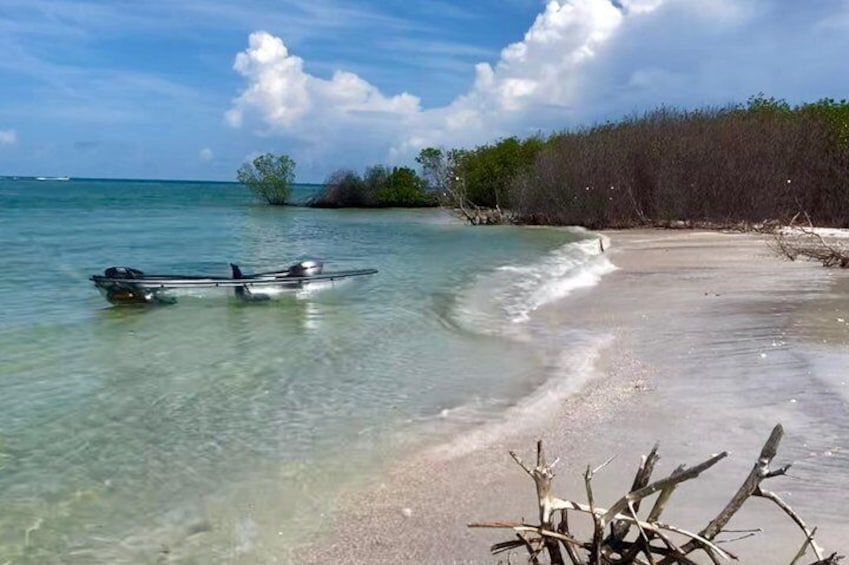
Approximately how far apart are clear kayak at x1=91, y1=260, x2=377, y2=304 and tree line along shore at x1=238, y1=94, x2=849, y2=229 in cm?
2245

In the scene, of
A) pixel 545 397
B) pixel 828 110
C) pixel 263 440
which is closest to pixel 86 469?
pixel 263 440

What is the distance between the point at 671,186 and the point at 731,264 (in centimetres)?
1605

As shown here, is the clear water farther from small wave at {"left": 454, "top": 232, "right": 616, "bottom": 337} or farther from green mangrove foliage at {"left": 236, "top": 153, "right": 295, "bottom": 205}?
green mangrove foliage at {"left": 236, "top": 153, "right": 295, "bottom": 205}

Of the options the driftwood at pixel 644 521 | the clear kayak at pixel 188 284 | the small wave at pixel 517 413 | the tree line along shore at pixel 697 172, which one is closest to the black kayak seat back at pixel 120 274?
the clear kayak at pixel 188 284

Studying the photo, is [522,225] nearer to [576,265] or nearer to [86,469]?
[576,265]

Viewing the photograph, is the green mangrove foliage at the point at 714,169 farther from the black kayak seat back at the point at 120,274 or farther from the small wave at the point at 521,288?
the black kayak seat back at the point at 120,274

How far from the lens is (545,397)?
303 inches

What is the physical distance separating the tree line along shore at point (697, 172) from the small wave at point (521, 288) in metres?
11.9

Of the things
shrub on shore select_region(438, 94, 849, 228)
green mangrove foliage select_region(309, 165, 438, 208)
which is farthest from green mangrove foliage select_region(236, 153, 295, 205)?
shrub on shore select_region(438, 94, 849, 228)

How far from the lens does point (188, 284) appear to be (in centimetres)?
1444

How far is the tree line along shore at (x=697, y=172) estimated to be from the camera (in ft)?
106

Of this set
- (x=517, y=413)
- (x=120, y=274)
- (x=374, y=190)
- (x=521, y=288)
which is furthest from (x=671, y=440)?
(x=374, y=190)

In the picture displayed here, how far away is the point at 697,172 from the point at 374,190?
4333 centimetres

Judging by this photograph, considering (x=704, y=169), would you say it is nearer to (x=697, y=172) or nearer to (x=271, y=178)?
(x=697, y=172)
